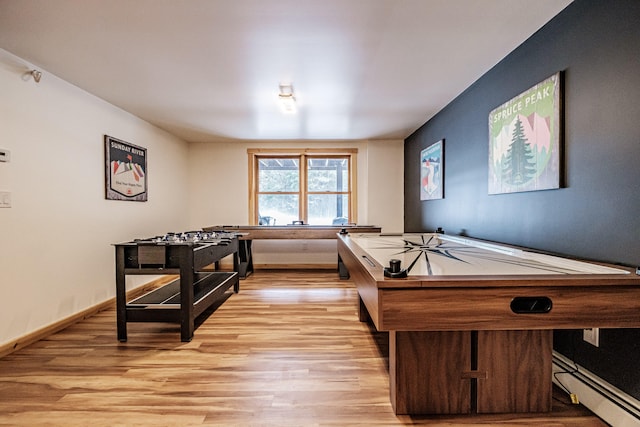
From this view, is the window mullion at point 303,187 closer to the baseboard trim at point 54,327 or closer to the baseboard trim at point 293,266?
the baseboard trim at point 293,266

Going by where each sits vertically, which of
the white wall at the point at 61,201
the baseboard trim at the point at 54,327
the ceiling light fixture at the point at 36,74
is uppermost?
the ceiling light fixture at the point at 36,74

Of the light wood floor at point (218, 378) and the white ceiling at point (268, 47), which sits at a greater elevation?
the white ceiling at point (268, 47)

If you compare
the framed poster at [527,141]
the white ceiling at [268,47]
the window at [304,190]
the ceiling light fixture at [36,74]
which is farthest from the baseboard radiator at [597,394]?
the ceiling light fixture at [36,74]

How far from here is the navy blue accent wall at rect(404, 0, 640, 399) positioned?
1.51 meters

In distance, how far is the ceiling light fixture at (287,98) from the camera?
3114mm

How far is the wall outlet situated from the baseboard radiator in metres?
0.17

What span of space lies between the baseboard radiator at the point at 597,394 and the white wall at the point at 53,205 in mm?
3799

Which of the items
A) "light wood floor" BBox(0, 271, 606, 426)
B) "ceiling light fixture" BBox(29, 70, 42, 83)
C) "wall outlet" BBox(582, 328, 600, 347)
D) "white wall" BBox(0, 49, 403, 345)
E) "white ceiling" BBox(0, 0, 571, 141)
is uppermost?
"white ceiling" BBox(0, 0, 571, 141)

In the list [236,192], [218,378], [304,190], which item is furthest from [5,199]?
[304,190]

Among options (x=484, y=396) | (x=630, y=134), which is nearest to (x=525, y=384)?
(x=484, y=396)

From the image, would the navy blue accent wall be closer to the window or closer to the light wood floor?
the light wood floor

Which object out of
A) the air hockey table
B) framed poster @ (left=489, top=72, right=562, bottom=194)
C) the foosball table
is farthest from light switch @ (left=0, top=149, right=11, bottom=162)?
framed poster @ (left=489, top=72, right=562, bottom=194)

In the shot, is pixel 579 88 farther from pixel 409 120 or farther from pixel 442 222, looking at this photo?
pixel 409 120

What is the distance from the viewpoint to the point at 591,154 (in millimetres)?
1734
